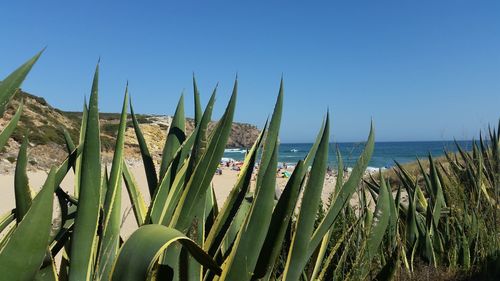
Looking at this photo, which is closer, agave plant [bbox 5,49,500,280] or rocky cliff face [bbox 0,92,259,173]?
agave plant [bbox 5,49,500,280]

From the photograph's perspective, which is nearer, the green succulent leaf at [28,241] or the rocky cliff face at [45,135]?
the green succulent leaf at [28,241]

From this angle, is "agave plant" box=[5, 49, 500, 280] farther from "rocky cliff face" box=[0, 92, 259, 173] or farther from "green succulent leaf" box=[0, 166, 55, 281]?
"rocky cliff face" box=[0, 92, 259, 173]

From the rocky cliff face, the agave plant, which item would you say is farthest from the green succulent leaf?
the rocky cliff face

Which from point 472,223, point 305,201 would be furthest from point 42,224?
point 472,223

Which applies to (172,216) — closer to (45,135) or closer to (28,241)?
(28,241)

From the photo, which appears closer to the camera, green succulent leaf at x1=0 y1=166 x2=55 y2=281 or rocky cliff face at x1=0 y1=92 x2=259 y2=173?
green succulent leaf at x1=0 y1=166 x2=55 y2=281

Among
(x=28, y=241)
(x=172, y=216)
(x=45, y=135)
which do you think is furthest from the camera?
(x=45, y=135)

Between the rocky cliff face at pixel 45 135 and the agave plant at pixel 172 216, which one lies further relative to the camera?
the rocky cliff face at pixel 45 135

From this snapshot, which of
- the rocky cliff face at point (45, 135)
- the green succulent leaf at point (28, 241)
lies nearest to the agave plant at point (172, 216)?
the green succulent leaf at point (28, 241)

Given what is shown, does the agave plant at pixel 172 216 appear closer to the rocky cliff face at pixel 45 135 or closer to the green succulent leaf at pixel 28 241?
the green succulent leaf at pixel 28 241

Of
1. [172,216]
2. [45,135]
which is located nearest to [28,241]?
[172,216]

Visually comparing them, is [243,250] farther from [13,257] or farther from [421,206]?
[421,206]

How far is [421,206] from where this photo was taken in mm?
3387

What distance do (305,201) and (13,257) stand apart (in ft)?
2.39
